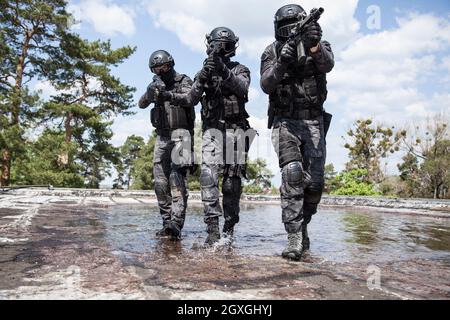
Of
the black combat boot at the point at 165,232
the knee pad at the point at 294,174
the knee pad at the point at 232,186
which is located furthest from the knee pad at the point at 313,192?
the black combat boot at the point at 165,232

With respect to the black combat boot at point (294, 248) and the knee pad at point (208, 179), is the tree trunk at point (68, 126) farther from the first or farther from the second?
the black combat boot at point (294, 248)

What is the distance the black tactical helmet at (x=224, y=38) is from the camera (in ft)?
12.5

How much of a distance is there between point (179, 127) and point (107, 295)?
8.66 feet

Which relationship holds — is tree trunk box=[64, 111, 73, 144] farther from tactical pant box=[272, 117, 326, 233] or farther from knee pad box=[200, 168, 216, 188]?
tactical pant box=[272, 117, 326, 233]

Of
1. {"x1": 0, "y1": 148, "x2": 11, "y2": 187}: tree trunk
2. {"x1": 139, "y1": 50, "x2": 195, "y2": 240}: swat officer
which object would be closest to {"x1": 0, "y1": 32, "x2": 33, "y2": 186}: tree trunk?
{"x1": 0, "y1": 148, "x2": 11, "y2": 187}: tree trunk

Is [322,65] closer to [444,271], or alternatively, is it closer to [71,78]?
A: [444,271]

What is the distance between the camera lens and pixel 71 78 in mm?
24484

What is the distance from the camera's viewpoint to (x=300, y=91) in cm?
340

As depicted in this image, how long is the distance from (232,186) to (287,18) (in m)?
1.58

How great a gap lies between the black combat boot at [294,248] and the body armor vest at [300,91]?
1.00m

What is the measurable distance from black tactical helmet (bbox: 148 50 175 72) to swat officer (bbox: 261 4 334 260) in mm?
1217

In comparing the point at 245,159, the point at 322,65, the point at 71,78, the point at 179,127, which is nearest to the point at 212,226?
the point at 245,159

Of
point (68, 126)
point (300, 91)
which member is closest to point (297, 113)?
point (300, 91)

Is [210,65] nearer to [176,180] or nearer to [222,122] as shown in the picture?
[222,122]
